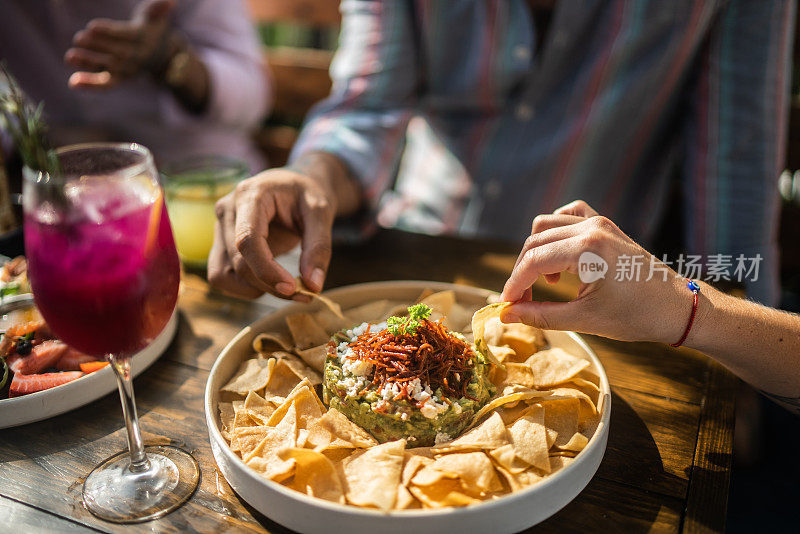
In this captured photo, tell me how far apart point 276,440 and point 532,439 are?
1.28 ft

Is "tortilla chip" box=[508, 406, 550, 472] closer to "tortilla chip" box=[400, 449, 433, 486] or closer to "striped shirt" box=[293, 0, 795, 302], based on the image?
"tortilla chip" box=[400, 449, 433, 486]

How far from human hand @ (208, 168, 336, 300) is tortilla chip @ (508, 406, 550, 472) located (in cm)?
49

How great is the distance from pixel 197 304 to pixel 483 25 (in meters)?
1.37

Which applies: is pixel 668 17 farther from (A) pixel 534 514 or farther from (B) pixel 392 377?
(A) pixel 534 514

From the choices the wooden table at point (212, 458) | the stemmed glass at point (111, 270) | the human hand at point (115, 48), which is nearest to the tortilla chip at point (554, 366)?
the wooden table at point (212, 458)

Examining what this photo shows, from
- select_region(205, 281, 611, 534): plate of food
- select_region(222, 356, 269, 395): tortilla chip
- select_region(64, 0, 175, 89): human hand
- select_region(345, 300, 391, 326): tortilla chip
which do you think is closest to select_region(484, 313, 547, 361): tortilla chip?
select_region(205, 281, 611, 534): plate of food

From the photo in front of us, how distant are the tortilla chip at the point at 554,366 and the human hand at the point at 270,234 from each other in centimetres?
45

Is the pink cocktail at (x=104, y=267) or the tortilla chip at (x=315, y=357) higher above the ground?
the pink cocktail at (x=104, y=267)

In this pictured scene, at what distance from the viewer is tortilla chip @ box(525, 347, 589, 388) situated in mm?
1058

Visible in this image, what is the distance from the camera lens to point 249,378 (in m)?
1.07

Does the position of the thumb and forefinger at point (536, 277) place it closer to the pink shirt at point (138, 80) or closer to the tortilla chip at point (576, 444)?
the tortilla chip at point (576, 444)

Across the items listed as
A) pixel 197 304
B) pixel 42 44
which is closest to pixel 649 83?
pixel 197 304

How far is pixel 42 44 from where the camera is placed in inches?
98.9

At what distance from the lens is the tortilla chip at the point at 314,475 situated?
84 centimetres
